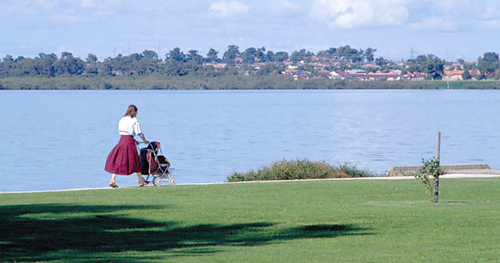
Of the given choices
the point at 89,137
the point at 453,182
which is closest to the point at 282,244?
the point at 453,182

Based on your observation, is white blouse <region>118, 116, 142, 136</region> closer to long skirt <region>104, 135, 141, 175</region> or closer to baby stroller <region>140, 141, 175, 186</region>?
long skirt <region>104, 135, 141, 175</region>

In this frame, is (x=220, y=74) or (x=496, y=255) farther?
(x=220, y=74)

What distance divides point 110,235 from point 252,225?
81.5 inches

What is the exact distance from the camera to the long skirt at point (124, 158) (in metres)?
15.3

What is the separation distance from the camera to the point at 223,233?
33.3 feet

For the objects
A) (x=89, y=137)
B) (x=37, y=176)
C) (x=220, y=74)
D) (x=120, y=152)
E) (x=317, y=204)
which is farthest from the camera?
(x=220, y=74)

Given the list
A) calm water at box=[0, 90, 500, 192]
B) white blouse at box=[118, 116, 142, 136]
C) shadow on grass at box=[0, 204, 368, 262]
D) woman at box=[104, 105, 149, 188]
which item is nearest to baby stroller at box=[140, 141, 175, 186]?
woman at box=[104, 105, 149, 188]

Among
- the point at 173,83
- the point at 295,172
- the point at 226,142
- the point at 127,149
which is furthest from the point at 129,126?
the point at 173,83

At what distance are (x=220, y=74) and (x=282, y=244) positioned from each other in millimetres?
182399

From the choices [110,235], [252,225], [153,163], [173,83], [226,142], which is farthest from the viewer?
[173,83]

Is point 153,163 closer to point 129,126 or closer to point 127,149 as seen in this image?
point 127,149

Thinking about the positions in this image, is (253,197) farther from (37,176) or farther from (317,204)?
(37,176)

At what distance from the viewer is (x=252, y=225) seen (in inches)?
420

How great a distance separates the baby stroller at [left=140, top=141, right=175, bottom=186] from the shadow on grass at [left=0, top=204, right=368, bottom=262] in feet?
15.6
